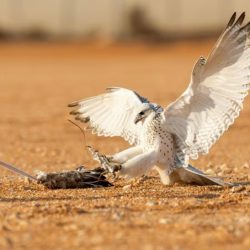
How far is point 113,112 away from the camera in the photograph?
10.4m

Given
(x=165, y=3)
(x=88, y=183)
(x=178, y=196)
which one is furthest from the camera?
(x=165, y=3)

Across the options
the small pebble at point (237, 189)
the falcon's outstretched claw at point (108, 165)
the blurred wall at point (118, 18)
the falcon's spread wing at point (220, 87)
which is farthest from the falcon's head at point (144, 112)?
the blurred wall at point (118, 18)

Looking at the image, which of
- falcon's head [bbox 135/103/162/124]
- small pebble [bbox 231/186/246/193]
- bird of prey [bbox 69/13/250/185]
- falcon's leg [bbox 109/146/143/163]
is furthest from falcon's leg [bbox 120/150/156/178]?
small pebble [bbox 231/186/246/193]

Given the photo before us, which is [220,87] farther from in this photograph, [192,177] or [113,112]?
[113,112]

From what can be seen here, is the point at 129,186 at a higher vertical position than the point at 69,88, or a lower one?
higher

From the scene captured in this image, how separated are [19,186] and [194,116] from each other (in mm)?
1947

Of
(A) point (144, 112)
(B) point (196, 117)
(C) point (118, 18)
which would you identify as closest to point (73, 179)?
(A) point (144, 112)

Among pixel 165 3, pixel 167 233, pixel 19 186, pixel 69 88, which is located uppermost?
pixel 167 233

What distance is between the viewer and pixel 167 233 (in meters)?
7.14

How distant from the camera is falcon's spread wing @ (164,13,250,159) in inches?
368

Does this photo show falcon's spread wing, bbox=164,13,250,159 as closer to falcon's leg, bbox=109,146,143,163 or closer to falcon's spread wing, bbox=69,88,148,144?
falcon's leg, bbox=109,146,143,163

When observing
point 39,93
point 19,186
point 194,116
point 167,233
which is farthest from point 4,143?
point 39,93

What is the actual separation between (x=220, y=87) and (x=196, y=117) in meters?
0.38

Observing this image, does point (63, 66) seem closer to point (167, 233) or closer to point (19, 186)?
point (19, 186)
